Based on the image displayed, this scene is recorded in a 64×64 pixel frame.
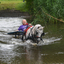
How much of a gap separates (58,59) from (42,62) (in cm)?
66

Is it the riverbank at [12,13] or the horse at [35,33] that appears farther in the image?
the riverbank at [12,13]

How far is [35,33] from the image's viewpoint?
9.48 m

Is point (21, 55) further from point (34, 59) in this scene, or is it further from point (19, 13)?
point (19, 13)

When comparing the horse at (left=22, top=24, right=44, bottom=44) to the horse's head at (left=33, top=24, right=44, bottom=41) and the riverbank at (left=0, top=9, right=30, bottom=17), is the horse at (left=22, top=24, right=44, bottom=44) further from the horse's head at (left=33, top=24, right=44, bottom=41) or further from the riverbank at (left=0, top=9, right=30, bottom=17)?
the riverbank at (left=0, top=9, right=30, bottom=17)

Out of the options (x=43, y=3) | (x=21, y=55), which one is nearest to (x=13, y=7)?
(x=43, y=3)

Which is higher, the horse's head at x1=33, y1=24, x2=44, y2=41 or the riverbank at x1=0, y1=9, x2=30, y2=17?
the horse's head at x1=33, y1=24, x2=44, y2=41

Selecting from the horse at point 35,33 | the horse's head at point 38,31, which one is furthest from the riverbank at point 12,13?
the horse's head at point 38,31

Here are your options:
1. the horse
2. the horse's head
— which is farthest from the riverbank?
the horse's head

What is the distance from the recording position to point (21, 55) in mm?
7527

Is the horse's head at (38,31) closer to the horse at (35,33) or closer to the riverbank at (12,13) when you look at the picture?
the horse at (35,33)

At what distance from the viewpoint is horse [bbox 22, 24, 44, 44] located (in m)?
9.32

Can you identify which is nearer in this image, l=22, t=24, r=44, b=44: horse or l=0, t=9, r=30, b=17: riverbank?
l=22, t=24, r=44, b=44: horse

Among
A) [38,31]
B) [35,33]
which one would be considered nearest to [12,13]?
[35,33]

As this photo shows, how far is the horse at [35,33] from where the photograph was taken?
9.32 metres
